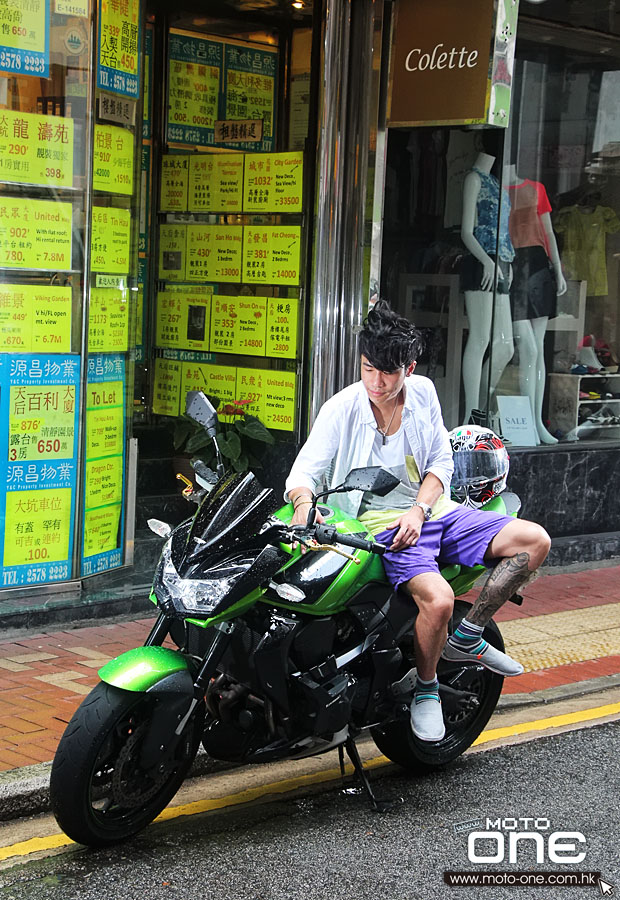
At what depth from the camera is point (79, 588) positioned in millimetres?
6988

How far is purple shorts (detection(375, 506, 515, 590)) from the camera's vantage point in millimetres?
4566

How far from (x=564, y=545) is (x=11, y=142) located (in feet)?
17.1

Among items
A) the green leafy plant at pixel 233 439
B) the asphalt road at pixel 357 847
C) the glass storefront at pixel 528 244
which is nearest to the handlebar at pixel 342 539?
the asphalt road at pixel 357 847

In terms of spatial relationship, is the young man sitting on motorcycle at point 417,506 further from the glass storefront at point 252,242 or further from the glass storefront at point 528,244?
the glass storefront at point 528,244

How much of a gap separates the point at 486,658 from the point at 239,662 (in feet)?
4.21

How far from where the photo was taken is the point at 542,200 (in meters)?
10.1

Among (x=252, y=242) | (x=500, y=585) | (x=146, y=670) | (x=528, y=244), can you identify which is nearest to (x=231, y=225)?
(x=252, y=242)

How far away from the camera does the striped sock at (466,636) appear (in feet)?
16.1

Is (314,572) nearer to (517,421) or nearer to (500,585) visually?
(500,585)

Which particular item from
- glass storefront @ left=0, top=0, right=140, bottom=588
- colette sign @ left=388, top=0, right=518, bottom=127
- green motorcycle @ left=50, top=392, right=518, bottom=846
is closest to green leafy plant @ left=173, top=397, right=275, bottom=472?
glass storefront @ left=0, top=0, right=140, bottom=588

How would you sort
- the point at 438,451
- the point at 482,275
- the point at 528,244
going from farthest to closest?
the point at 528,244
the point at 482,275
the point at 438,451

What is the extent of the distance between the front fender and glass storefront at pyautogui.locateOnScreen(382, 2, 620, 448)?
552 cm
